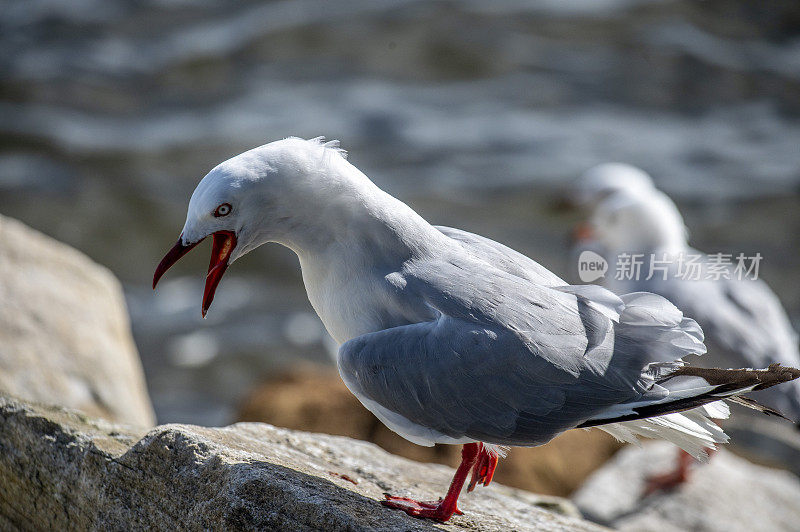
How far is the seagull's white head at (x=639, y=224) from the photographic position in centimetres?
781

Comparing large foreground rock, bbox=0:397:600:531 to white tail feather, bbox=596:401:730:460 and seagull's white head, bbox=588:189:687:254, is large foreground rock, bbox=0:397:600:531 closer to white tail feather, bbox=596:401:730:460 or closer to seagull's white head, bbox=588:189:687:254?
white tail feather, bbox=596:401:730:460

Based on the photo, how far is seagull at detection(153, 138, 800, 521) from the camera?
381 centimetres

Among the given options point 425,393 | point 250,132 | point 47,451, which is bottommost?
point 47,451

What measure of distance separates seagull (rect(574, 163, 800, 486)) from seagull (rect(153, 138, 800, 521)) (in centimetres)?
249

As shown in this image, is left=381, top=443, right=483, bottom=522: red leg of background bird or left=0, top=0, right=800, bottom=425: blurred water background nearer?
left=381, top=443, right=483, bottom=522: red leg of background bird

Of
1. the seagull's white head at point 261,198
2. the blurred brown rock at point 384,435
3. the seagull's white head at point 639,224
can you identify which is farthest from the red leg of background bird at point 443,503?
the seagull's white head at point 639,224

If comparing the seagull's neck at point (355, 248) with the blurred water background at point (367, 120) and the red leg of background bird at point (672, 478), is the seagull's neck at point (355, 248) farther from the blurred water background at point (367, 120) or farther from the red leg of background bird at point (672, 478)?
the blurred water background at point (367, 120)

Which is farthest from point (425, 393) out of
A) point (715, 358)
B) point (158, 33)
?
point (158, 33)

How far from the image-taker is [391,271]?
409cm

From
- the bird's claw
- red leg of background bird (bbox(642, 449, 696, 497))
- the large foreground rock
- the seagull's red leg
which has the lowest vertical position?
the large foreground rock

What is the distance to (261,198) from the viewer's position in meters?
3.94

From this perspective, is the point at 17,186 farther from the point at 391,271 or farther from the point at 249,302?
the point at 391,271

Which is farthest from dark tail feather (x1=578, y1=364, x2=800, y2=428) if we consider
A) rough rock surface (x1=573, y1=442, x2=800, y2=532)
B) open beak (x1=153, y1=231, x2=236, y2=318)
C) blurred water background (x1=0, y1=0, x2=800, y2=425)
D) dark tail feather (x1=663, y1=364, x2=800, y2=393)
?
blurred water background (x1=0, y1=0, x2=800, y2=425)

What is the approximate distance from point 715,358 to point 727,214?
6.74m
